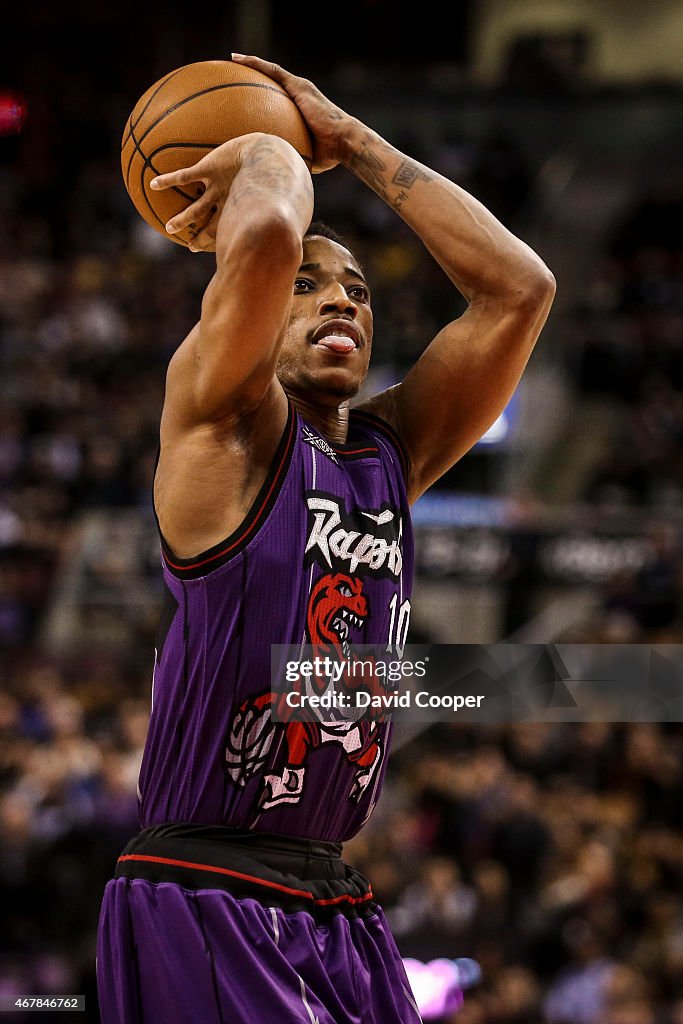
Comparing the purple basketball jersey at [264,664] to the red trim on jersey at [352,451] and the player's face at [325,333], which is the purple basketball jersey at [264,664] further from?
the player's face at [325,333]

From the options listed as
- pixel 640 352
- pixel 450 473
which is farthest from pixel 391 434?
pixel 640 352

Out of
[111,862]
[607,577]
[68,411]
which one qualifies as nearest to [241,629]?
[111,862]

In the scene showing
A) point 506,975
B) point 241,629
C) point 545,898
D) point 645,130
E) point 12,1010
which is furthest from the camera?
point 645,130

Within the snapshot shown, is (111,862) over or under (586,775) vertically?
under

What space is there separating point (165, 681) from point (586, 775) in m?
8.01

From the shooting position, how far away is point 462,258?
11.5 ft

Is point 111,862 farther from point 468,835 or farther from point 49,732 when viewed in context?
point 468,835

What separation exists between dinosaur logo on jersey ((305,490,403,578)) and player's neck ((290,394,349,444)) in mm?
328

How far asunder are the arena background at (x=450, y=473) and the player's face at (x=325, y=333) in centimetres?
508

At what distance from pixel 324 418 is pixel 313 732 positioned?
89 centimetres

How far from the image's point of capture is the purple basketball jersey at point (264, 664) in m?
3.00

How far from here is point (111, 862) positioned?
8.97 meters

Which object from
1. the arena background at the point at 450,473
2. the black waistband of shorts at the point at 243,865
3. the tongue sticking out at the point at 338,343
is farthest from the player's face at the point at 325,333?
the arena background at the point at 450,473

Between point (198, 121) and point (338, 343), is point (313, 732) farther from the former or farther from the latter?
point (198, 121)
